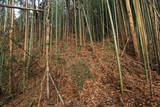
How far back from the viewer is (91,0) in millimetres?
5168

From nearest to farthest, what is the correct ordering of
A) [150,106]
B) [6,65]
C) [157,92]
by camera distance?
[150,106] → [157,92] → [6,65]

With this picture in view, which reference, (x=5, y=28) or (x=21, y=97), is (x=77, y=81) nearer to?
(x=21, y=97)

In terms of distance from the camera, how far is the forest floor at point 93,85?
2.22 m

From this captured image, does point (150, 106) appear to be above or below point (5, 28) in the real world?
below

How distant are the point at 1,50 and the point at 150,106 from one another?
283 centimetres

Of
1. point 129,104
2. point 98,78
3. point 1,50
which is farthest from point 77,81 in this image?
point 1,50

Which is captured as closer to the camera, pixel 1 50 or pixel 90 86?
pixel 1 50

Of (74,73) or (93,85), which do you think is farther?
(74,73)

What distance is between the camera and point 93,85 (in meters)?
2.76

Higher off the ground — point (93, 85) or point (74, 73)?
point (74, 73)

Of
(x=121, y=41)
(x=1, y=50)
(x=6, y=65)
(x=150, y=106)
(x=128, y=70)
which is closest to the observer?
(x=150, y=106)

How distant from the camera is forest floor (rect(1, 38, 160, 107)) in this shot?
2.22m

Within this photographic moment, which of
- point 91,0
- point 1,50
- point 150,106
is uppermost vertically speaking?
point 91,0

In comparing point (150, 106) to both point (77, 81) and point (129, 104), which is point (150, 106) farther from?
point (77, 81)
